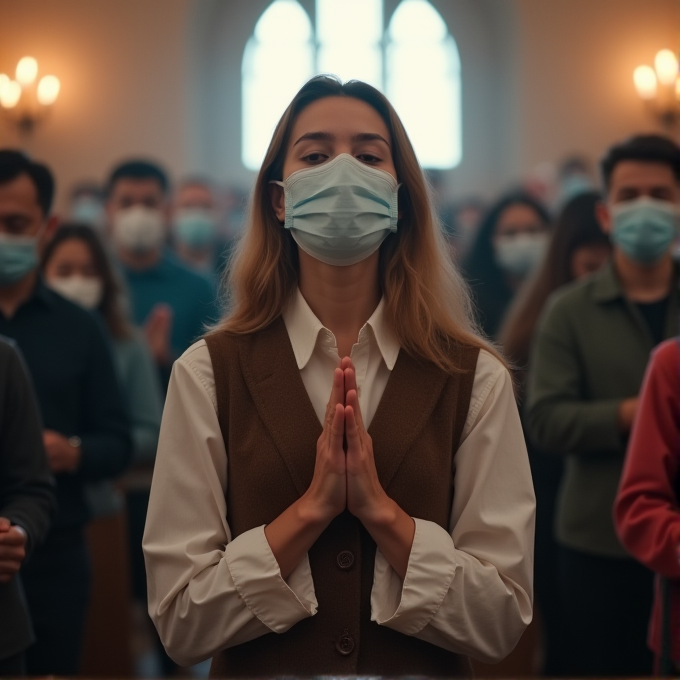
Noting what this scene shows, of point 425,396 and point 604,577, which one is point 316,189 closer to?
point 425,396

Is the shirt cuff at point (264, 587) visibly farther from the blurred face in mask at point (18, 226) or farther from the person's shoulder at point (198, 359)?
the blurred face in mask at point (18, 226)

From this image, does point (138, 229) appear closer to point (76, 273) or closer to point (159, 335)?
point (159, 335)

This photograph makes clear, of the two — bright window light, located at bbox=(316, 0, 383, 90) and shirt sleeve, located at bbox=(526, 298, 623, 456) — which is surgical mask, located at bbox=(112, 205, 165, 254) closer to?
shirt sleeve, located at bbox=(526, 298, 623, 456)

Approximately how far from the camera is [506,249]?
443cm

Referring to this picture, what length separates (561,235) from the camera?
363 cm

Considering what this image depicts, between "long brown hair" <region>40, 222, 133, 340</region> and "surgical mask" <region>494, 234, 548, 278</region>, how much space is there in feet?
5.53

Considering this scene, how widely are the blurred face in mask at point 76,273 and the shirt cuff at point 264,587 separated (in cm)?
223

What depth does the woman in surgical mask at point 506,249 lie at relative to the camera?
174 inches

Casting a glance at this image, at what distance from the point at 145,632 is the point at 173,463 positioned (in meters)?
3.24

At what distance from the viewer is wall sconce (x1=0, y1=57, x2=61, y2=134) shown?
9656mm

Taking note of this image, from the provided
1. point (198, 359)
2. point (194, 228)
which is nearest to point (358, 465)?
point (198, 359)

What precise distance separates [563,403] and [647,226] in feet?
1.81

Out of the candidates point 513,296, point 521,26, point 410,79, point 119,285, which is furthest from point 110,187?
point 410,79

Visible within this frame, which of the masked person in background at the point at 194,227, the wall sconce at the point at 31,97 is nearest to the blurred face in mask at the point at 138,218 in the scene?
the masked person in background at the point at 194,227
